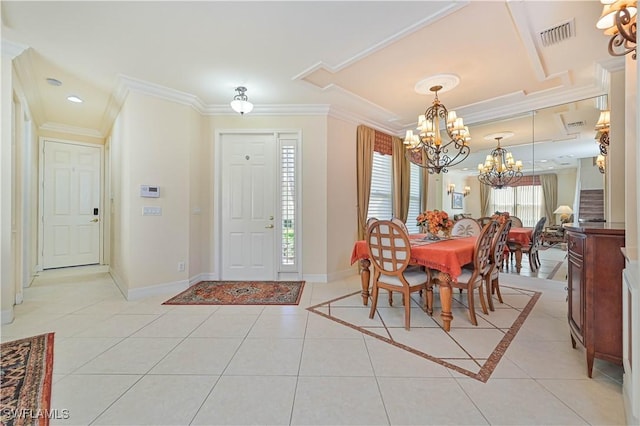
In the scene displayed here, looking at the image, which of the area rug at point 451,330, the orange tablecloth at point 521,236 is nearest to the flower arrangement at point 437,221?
the area rug at point 451,330

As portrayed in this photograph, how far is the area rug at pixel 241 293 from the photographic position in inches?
121

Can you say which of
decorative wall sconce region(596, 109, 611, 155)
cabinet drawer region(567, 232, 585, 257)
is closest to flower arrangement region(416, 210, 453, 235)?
cabinet drawer region(567, 232, 585, 257)

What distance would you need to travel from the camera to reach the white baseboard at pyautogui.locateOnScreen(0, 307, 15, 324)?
244cm

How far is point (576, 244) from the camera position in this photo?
5.74 ft

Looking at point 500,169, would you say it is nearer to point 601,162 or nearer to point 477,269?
point 601,162

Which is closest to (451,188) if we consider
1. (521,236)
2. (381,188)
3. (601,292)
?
(381,188)

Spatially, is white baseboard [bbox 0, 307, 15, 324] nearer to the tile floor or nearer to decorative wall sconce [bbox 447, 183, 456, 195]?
the tile floor

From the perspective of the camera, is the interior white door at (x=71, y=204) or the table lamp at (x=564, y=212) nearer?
the table lamp at (x=564, y=212)

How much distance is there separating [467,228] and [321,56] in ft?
9.87

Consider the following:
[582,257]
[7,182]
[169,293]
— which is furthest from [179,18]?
[582,257]

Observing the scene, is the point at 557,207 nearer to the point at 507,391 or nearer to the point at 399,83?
the point at 399,83

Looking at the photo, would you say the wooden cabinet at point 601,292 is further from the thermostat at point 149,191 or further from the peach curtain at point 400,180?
the thermostat at point 149,191

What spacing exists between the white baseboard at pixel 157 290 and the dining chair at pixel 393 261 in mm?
2632

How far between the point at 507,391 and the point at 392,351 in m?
0.73
